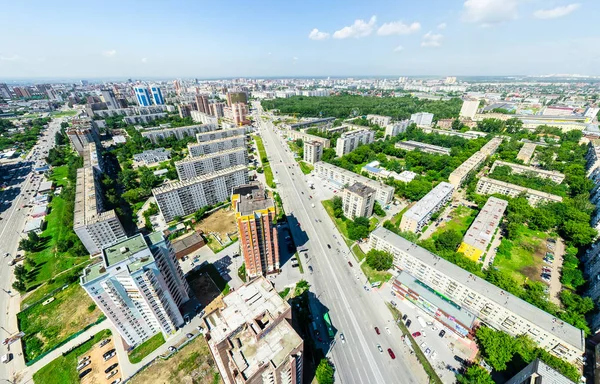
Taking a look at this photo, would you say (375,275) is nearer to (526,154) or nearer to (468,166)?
(468,166)

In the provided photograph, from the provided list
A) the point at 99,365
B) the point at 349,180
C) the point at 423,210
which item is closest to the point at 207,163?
the point at 349,180

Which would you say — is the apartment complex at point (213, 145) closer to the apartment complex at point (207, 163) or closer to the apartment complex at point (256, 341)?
the apartment complex at point (207, 163)

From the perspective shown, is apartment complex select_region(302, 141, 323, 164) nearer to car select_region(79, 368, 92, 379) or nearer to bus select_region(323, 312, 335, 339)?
bus select_region(323, 312, 335, 339)

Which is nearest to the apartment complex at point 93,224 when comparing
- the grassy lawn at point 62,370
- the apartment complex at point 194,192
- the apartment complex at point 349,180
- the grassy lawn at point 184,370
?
the apartment complex at point 194,192

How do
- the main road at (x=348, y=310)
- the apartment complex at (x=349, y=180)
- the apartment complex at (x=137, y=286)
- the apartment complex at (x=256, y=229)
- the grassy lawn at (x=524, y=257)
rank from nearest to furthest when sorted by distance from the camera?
1. the apartment complex at (x=137, y=286)
2. the main road at (x=348, y=310)
3. the apartment complex at (x=256, y=229)
4. the grassy lawn at (x=524, y=257)
5. the apartment complex at (x=349, y=180)

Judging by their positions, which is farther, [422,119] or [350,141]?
[422,119]

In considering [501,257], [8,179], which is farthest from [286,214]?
[8,179]

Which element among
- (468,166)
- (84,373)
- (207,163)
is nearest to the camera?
(84,373)
